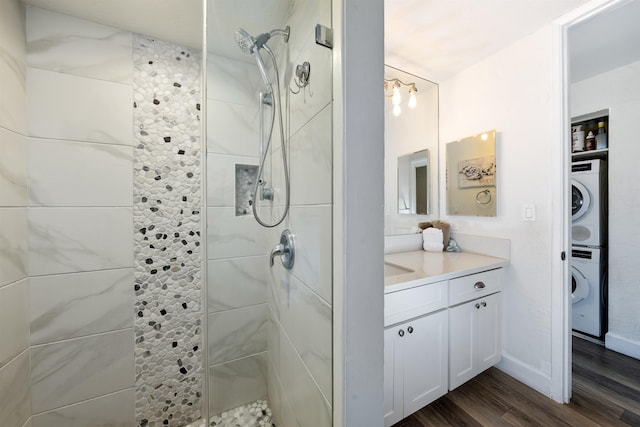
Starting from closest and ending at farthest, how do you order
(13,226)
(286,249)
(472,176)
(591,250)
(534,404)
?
(286,249), (13,226), (534,404), (472,176), (591,250)

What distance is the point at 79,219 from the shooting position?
1230 mm

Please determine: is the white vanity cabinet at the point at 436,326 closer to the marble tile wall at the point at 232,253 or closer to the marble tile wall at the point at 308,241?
the marble tile wall at the point at 308,241

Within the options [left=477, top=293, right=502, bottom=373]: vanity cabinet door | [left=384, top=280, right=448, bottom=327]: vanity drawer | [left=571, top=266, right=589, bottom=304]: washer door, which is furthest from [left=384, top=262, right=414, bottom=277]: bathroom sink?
[left=571, top=266, right=589, bottom=304]: washer door

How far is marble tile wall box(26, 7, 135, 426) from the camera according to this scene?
116 centimetres

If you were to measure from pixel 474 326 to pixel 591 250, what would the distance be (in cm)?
175

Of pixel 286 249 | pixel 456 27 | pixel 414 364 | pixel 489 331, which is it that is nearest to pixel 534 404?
pixel 489 331

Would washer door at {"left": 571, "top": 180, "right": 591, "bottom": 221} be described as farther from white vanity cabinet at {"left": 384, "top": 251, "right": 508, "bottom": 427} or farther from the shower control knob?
the shower control knob

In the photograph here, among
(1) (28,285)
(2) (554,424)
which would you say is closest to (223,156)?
(1) (28,285)

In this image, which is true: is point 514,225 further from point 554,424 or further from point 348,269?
point 348,269

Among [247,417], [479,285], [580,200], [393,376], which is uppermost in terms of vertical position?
[580,200]

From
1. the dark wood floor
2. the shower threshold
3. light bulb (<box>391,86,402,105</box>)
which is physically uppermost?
light bulb (<box>391,86,402,105</box>)

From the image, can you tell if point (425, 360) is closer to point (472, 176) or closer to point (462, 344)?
point (462, 344)

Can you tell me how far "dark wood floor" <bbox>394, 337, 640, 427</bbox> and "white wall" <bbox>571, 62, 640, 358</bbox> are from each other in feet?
1.15

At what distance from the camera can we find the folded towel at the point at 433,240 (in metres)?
2.04
